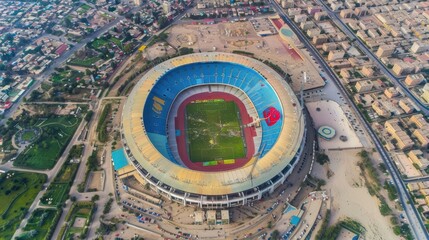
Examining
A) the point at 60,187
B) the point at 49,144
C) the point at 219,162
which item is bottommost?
the point at 60,187

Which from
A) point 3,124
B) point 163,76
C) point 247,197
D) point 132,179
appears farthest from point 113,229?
point 3,124

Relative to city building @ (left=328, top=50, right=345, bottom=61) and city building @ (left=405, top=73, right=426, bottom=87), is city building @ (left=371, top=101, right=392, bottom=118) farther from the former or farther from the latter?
city building @ (left=328, top=50, right=345, bottom=61)

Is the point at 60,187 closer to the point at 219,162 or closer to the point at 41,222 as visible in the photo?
the point at 41,222

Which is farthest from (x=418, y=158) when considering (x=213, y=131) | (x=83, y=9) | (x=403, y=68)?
(x=83, y=9)

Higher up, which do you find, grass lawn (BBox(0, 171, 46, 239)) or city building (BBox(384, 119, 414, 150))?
city building (BBox(384, 119, 414, 150))

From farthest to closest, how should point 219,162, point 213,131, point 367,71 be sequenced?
point 367,71 → point 213,131 → point 219,162

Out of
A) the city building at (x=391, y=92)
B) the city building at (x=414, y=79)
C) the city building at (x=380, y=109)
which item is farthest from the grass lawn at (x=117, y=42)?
the city building at (x=414, y=79)

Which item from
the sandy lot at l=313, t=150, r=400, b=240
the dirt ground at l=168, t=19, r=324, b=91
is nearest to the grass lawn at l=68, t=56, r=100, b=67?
the dirt ground at l=168, t=19, r=324, b=91
